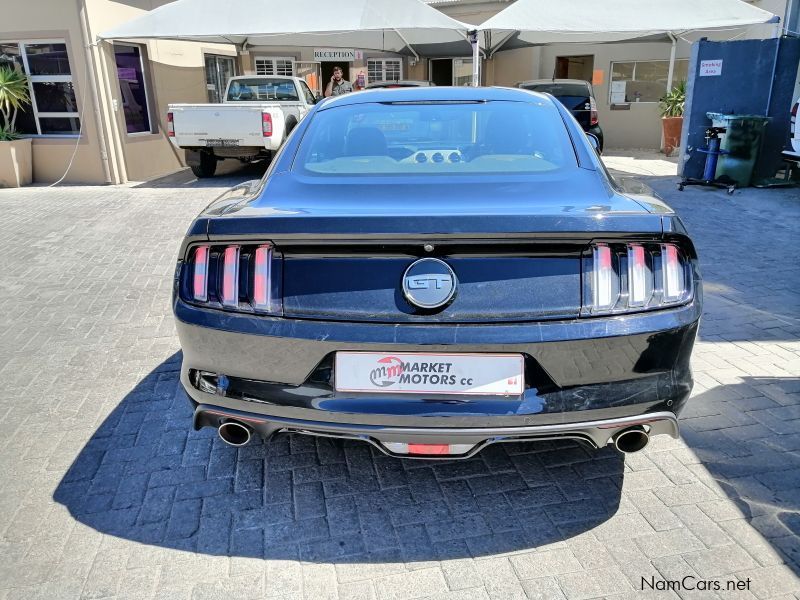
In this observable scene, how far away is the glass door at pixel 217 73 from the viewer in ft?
52.1

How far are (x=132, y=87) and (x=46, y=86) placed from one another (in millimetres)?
1511

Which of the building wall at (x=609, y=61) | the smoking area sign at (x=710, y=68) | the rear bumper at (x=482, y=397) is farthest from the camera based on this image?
the building wall at (x=609, y=61)

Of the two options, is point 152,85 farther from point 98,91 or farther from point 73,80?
point 73,80

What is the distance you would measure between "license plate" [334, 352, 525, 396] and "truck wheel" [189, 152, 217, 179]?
1115 cm

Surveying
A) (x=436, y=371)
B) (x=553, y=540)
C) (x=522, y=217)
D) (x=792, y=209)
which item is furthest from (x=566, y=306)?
(x=792, y=209)

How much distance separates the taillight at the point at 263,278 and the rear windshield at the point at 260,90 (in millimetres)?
11900

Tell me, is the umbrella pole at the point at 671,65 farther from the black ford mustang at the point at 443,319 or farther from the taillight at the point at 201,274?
the taillight at the point at 201,274

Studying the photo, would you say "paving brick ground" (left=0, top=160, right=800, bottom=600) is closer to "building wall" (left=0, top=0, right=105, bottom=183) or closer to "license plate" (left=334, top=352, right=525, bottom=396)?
"license plate" (left=334, top=352, right=525, bottom=396)

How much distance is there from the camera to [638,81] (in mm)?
16766

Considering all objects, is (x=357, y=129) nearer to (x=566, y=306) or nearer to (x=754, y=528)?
(x=566, y=306)

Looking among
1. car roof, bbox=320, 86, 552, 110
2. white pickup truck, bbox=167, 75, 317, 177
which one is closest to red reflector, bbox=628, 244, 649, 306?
car roof, bbox=320, 86, 552, 110

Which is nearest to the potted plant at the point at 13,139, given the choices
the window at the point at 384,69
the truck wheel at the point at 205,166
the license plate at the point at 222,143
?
the truck wheel at the point at 205,166

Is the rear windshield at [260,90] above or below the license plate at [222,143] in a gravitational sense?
above

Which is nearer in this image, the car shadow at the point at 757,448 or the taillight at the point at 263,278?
the taillight at the point at 263,278
